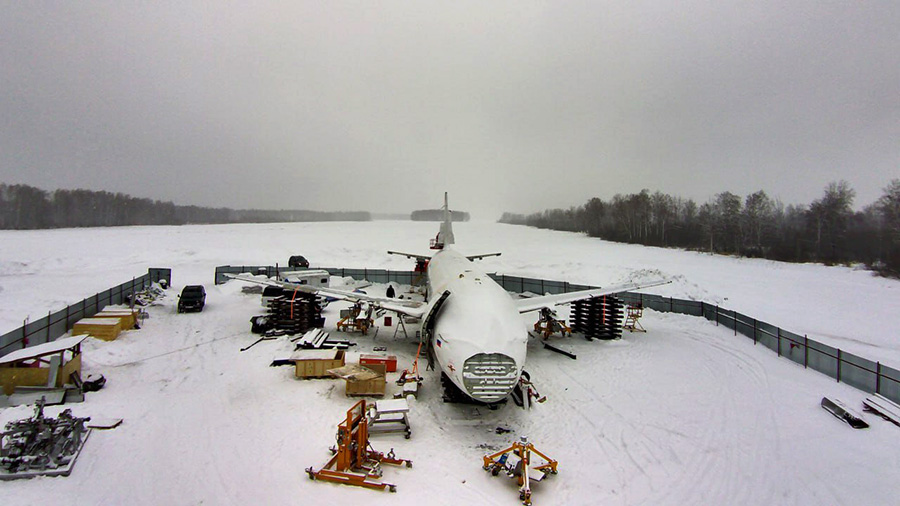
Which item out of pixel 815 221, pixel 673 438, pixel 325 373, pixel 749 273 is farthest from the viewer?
pixel 815 221

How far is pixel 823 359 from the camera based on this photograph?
17.8 m

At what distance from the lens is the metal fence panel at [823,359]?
1731cm

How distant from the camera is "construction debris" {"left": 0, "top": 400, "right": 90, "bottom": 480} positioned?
955cm

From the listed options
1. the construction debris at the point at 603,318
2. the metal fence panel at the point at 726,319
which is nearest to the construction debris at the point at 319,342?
the construction debris at the point at 603,318

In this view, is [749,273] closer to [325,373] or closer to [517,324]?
[517,324]

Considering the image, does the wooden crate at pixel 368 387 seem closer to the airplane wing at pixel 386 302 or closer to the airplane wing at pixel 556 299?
the airplane wing at pixel 386 302

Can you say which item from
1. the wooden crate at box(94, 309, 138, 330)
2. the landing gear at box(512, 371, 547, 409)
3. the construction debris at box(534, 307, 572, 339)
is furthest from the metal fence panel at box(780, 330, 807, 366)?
the wooden crate at box(94, 309, 138, 330)

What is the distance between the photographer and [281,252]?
213 feet

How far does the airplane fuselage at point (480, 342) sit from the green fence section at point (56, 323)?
18.9 meters

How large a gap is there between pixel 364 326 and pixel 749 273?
161 ft

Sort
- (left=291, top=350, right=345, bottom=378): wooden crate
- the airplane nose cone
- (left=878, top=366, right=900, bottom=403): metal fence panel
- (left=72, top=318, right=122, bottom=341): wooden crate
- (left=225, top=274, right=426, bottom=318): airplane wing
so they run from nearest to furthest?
the airplane nose cone, (left=878, top=366, right=900, bottom=403): metal fence panel, (left=291, top=350, right=345, bottom=378): wooden crate, (left=225, top=274, right=426, bottom=318): airplane wing, (left=72, top=318, right=122, bottom=341): wooden crate

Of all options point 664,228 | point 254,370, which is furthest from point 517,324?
point 664,228

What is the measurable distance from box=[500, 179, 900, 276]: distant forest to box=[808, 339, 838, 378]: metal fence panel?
129 feet

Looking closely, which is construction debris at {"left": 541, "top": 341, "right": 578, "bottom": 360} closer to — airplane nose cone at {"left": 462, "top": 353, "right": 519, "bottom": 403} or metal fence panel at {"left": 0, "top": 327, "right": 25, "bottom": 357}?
airplane nose cone at {"left": 462, "top": 353, "right": 519, "bottom": 403}
